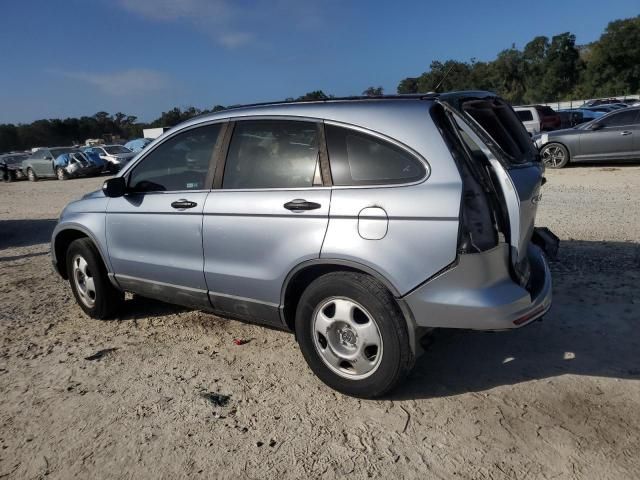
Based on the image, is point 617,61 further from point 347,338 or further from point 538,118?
point 347,338

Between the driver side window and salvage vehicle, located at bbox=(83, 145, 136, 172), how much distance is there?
22.2 metres

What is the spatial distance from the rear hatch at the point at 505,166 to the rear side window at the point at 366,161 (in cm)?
40

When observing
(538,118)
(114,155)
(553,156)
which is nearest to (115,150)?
(114,155)

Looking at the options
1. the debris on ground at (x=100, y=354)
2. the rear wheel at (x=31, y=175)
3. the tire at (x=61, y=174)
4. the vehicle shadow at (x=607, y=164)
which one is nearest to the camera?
the debris on ground at (x=100, y=354)

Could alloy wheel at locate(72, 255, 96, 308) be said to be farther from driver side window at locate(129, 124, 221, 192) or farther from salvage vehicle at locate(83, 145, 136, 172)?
salvage vehicle at locate(83, 145, 136, 172)

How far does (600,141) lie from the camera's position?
44.2 feet

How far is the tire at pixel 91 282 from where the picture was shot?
191 inches

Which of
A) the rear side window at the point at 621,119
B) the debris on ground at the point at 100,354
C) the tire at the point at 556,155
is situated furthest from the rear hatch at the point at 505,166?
the tire at the point at 556,155

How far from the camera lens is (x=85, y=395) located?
3645 mm

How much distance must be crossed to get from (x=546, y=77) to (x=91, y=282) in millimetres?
79838

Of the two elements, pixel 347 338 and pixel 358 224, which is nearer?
pixel 358 224

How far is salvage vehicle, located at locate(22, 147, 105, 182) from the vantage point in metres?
24.9

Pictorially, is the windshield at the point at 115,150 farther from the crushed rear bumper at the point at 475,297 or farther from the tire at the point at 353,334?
the crushed rear bumper at the point at 475,297

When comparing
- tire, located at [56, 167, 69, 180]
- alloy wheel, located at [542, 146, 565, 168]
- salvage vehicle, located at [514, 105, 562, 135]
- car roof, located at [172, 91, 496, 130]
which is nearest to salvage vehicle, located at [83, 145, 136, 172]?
tire, located at [56, 167, 69, 180]
